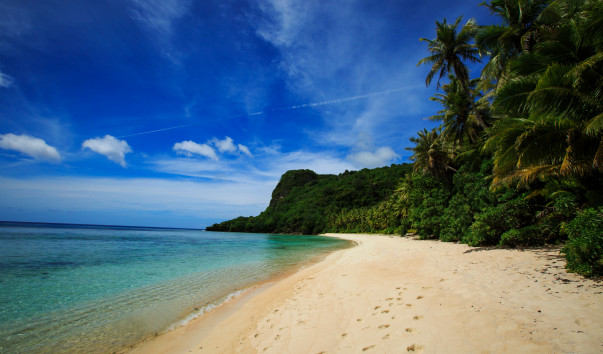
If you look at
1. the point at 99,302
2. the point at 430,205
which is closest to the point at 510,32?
the point at 430,205

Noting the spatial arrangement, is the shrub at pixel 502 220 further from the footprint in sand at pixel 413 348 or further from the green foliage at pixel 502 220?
the footprint in sand at pixel 413 348

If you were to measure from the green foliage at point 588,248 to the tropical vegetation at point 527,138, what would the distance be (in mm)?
20

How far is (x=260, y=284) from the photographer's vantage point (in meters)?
9.27

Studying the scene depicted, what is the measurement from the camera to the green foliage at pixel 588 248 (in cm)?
503

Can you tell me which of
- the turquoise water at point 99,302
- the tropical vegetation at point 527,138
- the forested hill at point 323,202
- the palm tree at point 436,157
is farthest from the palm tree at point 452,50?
the forested hill at point 323,202

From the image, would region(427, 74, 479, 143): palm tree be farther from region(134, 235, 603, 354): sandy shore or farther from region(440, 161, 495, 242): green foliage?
region(134, 235, 603, 354): sandy shore

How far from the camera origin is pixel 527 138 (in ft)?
22.3

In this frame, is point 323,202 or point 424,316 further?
point 323,202

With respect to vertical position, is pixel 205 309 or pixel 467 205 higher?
pixel 467 205

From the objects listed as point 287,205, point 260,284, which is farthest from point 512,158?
point 287,205

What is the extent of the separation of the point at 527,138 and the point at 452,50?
14.0 metres

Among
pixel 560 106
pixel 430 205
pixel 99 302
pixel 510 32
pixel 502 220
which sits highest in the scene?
pixel 510 32

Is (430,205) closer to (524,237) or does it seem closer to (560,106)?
(524,237)

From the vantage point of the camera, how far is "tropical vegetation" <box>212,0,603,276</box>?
5.99m
